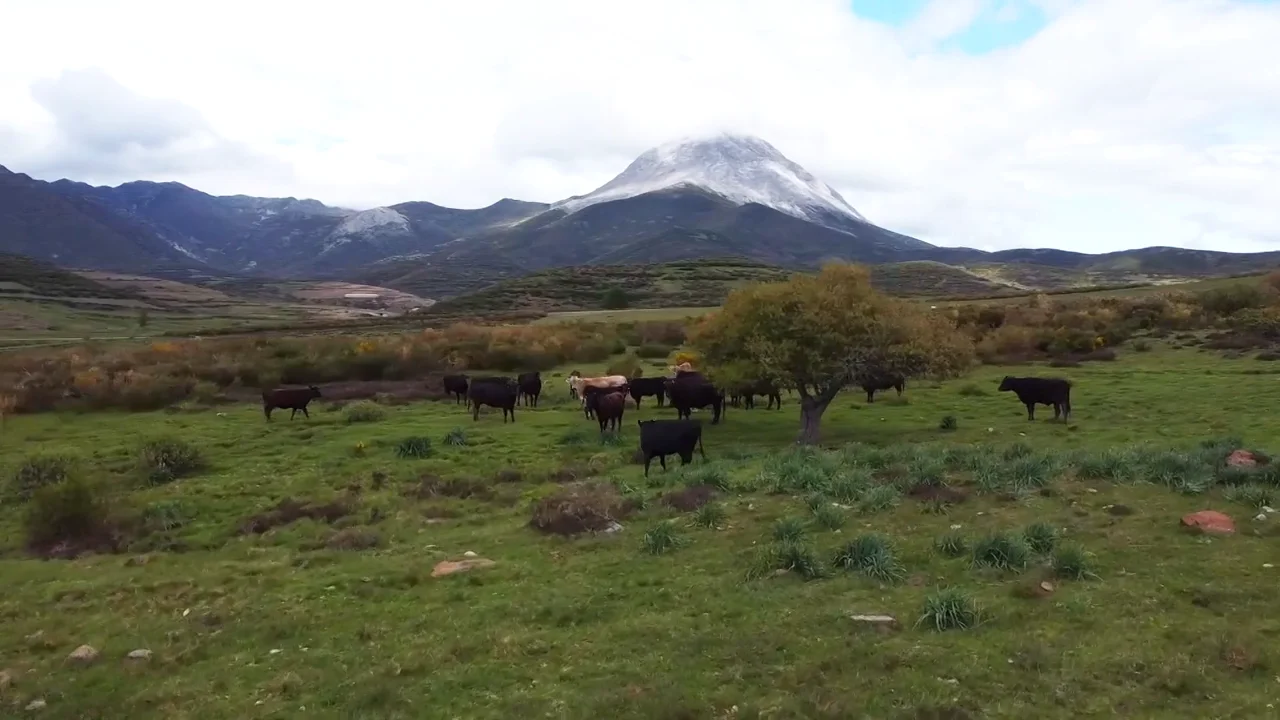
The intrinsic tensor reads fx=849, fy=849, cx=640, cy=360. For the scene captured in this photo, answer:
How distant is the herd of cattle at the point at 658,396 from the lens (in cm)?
2169

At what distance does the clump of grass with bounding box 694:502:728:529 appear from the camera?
609 inches

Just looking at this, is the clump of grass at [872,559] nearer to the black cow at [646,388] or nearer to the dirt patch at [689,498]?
the dirt patch at [689,498]

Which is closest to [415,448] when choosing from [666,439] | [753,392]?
[666,439]

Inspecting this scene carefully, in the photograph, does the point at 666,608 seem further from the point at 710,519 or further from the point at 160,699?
the point at 160,699

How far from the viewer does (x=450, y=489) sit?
20203 millimetres

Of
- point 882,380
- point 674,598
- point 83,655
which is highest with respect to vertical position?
point 882,380

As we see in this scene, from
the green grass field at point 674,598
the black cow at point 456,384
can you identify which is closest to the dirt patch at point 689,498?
the green grass field at point 674,598

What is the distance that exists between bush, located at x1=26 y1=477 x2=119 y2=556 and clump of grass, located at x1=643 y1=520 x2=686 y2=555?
11.2 metres

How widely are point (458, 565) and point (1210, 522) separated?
12097 millimetres

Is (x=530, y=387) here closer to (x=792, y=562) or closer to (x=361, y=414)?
(x=361, y=414)

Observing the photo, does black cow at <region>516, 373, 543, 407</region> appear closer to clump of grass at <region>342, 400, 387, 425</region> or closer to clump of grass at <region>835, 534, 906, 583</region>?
clump of grass at <region>342, 400, 387, 425</region>

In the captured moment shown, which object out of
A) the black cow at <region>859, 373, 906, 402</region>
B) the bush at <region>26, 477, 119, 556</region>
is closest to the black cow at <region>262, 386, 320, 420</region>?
the bush at <region>26, 477, 119, 556</region>

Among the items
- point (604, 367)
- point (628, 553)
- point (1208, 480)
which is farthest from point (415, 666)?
point (604, 367)

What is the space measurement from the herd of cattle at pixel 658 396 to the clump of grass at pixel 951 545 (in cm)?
869
